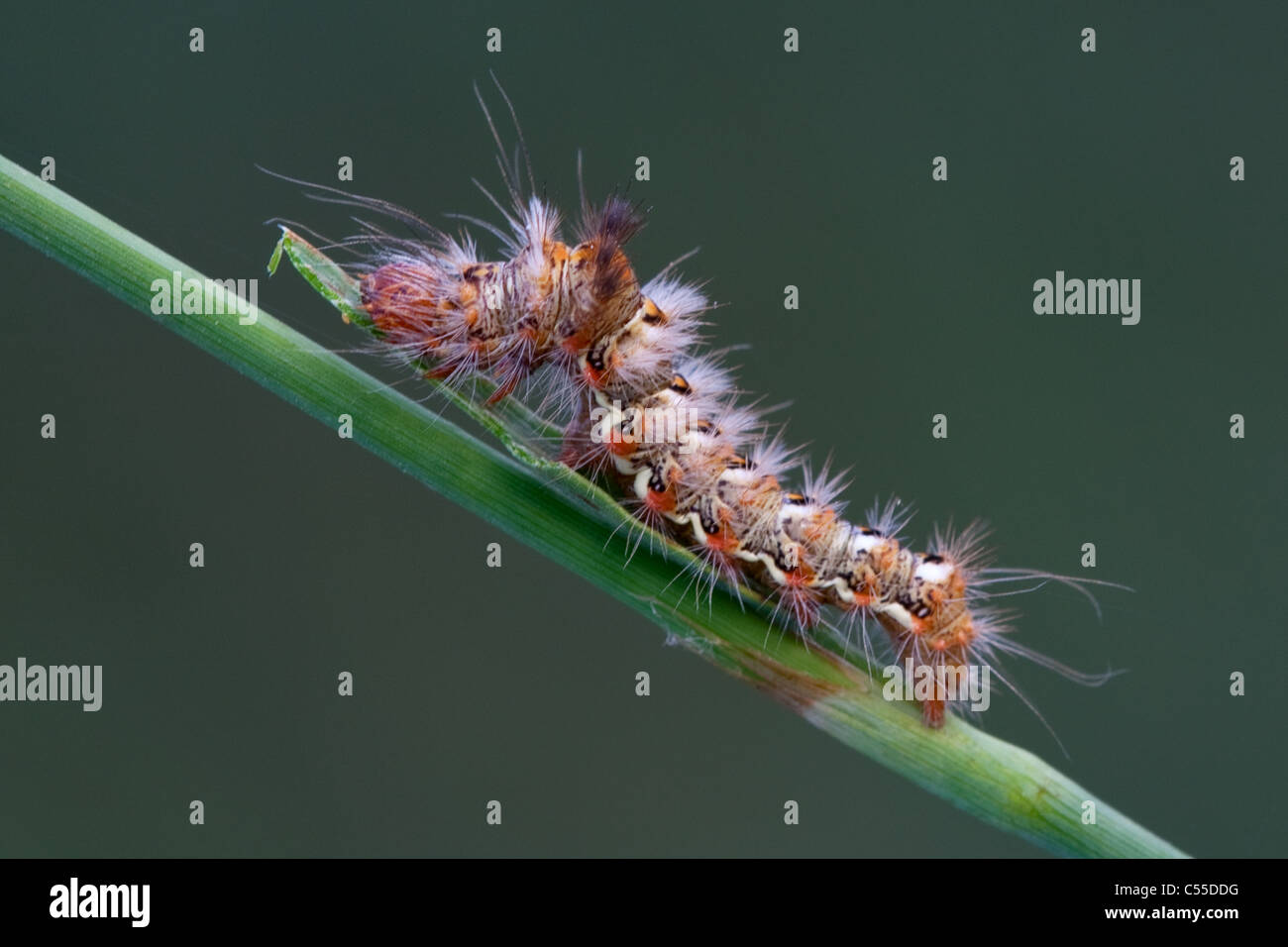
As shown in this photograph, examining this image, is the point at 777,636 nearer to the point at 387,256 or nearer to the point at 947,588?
the point at 947,588

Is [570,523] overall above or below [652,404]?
below

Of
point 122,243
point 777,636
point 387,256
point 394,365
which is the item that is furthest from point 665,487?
point 122,243

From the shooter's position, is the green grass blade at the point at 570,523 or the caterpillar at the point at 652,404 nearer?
the green grass blade at the point at 570,523

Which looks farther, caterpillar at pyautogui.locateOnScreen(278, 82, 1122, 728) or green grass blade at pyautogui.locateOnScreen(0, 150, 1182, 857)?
caterpillar at pyautogui.locateOnScreen(278, 82, 1122, 728)
